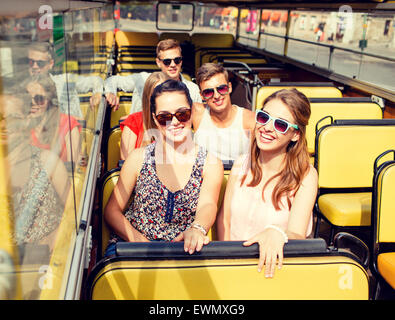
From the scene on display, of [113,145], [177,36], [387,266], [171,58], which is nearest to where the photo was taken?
[387,266]

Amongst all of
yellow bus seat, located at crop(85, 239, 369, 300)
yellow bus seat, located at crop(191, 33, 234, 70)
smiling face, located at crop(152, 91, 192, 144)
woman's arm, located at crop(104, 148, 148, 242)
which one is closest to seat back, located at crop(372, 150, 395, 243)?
yellow bus seat, located at crop(85, 239, 369, 300)

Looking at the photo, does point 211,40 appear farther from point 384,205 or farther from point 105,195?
point 105,195

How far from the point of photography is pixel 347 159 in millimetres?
3029

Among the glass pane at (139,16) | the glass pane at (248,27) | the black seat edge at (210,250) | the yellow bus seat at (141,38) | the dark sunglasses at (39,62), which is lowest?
the black seat edge at (210,250)

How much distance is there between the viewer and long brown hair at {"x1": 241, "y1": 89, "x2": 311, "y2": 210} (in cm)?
191

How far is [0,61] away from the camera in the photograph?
0.61 metres

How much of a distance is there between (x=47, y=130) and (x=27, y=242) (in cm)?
29

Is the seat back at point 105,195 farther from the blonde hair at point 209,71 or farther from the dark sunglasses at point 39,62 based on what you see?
the blonde hair at point 209,71

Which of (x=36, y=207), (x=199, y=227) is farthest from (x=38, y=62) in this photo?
(x=199, y=227)

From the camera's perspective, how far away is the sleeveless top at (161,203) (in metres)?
1.94

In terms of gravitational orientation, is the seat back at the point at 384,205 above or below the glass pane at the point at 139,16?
below

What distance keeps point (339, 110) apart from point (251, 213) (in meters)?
2.14

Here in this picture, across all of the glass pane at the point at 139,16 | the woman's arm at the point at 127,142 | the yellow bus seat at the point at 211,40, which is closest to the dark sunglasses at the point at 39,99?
the woman's arm at the point at 127,142
